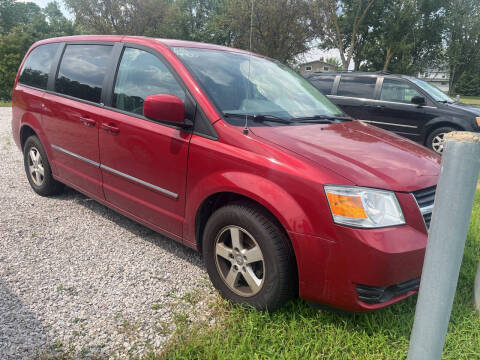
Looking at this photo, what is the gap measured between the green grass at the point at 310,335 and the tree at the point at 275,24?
18.2 meters

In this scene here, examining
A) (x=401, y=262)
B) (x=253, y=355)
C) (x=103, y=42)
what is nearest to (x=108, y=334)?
(x=253, y=355)

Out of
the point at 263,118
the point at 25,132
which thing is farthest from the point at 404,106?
the point at 25,132

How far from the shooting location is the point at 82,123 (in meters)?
3.58

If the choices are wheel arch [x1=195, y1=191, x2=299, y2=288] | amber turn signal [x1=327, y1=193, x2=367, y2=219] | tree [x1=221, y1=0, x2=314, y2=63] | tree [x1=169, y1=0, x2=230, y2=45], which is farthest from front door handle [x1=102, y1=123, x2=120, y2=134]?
tree [x1=169, y1=0, x2=230, y2=45]

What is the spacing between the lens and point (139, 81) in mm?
3191

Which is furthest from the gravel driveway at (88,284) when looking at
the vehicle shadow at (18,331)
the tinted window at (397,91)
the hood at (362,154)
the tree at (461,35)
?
the tree at (461,35)

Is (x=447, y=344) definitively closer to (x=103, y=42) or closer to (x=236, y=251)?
(x=236, y=251)

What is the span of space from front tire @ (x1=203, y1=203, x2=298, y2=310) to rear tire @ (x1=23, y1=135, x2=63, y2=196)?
2669 mm

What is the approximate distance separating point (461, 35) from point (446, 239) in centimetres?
3867

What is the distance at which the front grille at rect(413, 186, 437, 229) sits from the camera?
2172 mm

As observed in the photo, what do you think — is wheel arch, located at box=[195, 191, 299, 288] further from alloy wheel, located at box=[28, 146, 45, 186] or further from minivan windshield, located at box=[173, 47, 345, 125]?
alloy wheel, located at box=[28, 146, 45, 186]

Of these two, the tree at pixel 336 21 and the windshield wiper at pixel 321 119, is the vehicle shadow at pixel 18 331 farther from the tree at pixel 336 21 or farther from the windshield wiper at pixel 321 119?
the tree at pixel 336 21

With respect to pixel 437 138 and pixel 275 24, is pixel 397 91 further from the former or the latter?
pixel 275 24

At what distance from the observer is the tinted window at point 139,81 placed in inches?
117
